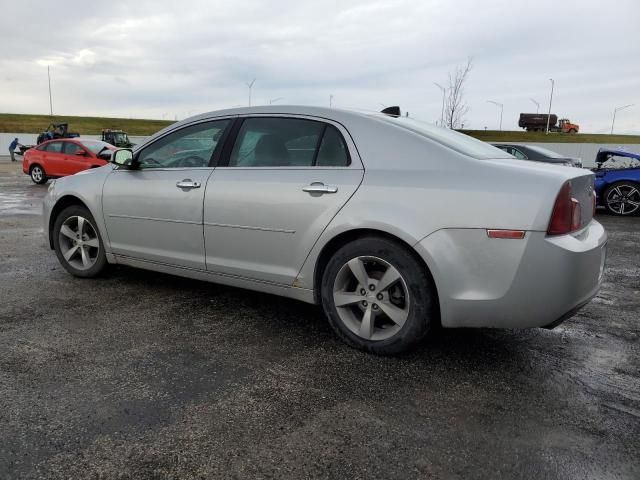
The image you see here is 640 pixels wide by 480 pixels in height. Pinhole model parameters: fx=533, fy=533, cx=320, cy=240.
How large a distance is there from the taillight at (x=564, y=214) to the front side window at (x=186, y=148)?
2493 mm

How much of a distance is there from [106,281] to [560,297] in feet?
13.0

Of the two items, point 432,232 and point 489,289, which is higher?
point 432,232

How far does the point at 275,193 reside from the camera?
3.62 metres

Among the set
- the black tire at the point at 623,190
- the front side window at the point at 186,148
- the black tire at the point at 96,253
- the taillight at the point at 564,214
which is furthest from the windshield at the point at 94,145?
the taillight at the point at 564,214

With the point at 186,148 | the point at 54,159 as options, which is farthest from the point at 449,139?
the point at 54,159

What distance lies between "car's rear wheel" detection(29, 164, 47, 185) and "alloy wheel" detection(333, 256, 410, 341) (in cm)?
1687

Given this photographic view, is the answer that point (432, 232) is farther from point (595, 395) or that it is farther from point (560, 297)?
point (595, 395)

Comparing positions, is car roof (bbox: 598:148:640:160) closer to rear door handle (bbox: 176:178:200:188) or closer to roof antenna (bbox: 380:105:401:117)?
roof antenna (bbox: 380:105:401:117)

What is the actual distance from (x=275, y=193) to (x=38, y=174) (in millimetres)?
16702

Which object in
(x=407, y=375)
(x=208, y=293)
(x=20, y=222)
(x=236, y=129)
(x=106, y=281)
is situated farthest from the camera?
(x=20, y=222)

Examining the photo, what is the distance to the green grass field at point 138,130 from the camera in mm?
61469

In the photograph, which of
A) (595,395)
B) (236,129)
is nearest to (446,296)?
(595,395)

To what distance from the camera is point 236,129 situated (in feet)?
13.4

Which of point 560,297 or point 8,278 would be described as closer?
point 560,297
